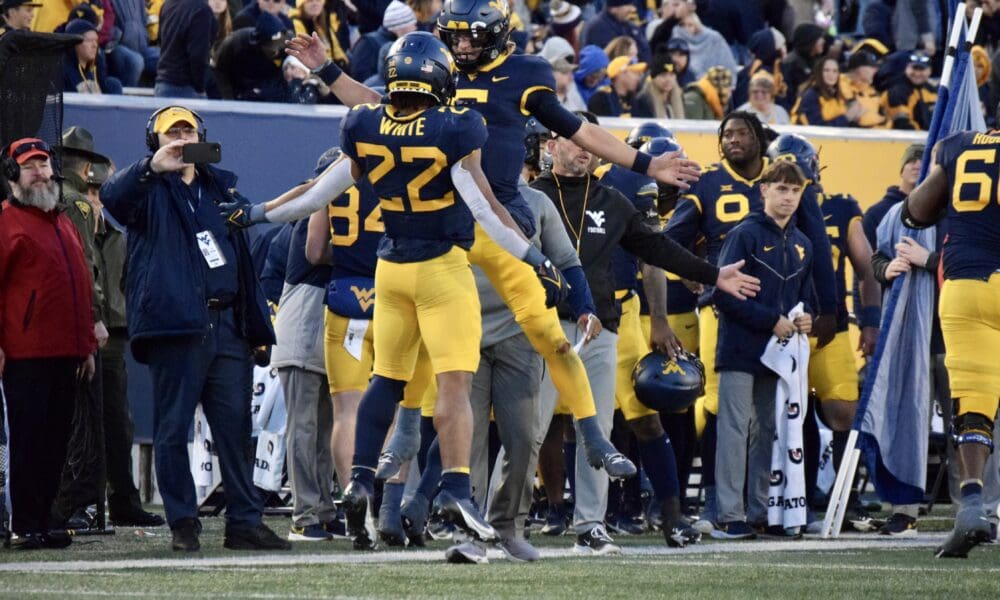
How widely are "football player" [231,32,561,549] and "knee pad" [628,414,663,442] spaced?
2147 mm

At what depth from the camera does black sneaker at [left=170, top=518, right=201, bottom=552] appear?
873 centimetres

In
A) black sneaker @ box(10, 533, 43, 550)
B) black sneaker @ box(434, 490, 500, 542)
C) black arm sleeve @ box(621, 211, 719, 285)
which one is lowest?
→ black sneaker @ box(10, 533, 43, 550)

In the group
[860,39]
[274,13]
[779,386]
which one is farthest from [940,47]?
[779,386]

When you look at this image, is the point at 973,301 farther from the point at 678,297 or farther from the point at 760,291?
the point at 678,297

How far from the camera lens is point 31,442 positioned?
9.05 meters

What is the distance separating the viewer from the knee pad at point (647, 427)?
9.70 metres

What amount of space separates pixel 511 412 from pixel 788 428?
266 centimetres

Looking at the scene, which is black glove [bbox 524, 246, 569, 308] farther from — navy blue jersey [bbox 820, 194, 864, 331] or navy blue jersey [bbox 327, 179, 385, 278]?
navy blue jersey [bbox 820, 194, 864, 331]

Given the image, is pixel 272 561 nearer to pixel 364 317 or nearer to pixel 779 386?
pixel 364 317

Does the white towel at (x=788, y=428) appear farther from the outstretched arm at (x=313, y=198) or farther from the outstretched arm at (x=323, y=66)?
A: the outstretched arm at (x=313, y=198)

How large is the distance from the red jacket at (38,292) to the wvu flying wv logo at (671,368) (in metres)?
2.76

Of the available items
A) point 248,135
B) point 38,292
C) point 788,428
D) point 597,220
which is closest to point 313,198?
point 597,220

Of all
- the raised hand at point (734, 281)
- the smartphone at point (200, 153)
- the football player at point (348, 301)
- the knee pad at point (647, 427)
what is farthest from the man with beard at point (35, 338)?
the raised hand at point (734, 281)

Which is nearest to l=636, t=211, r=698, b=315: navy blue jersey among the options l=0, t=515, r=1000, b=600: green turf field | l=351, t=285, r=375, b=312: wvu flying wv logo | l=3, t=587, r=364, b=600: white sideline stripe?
l=0, t=515, r=1000, b=600: green turf field
